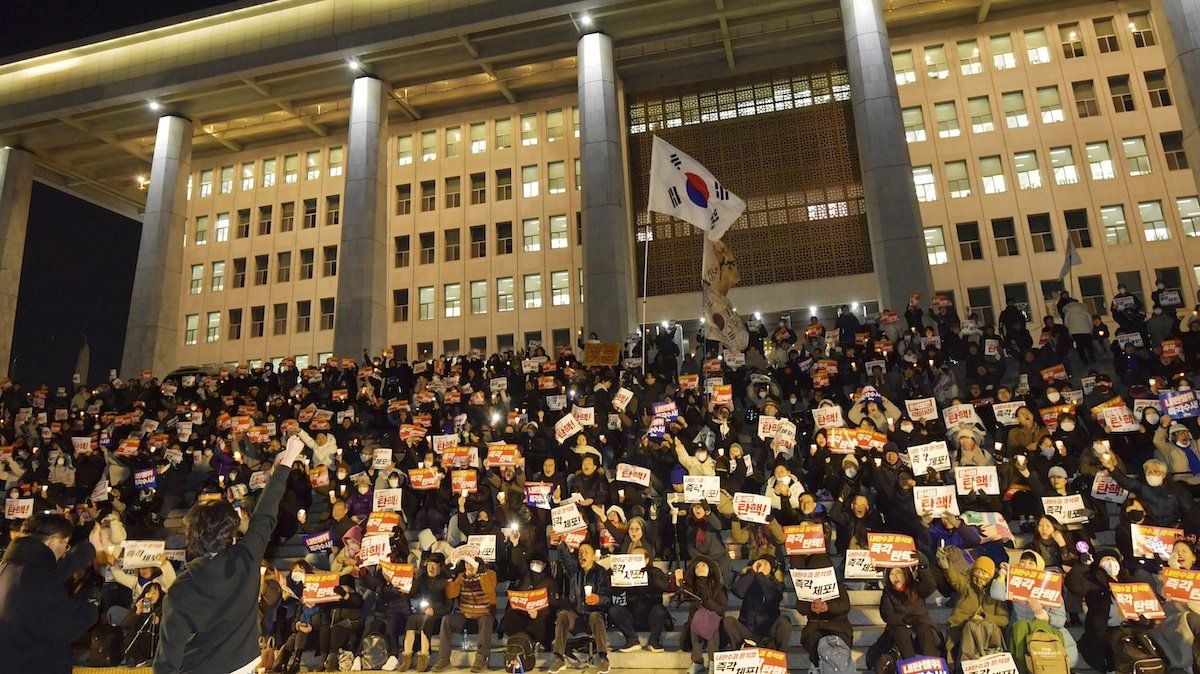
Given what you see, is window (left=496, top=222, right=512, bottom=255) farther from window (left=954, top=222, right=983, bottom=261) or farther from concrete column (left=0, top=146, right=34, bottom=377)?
concrete column (left=0, top=146, right=34, bottom=377)

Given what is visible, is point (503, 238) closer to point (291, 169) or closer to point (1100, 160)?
point (291, 169)

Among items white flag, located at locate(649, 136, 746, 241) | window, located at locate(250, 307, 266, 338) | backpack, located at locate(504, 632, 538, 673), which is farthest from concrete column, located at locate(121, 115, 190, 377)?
backpack, located at locate(504, 632, 538, 673)

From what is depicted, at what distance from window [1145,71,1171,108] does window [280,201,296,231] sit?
37.9 meters

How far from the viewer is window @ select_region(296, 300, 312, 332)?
37.6 meters

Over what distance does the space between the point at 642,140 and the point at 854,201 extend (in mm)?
9185

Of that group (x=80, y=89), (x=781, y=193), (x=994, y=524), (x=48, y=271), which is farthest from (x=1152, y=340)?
(x=48, y=271)

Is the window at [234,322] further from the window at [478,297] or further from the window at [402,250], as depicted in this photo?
the window at [478,297]

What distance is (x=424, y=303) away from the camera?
36.6m

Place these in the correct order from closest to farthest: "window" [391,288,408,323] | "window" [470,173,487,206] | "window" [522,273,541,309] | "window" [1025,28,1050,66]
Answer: "window" [1025,28,1050,66], "window" [522,273,541,309], "window" [391,288,408,323], "window" [470,173,487,206]

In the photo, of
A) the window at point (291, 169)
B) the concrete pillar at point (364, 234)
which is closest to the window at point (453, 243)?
the concrete pillar at point (364, 234)

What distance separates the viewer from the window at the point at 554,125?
3628 cm

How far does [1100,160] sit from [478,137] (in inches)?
1034

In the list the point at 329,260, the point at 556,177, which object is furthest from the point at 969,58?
the point at 329,260

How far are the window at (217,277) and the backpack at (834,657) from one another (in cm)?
3828
